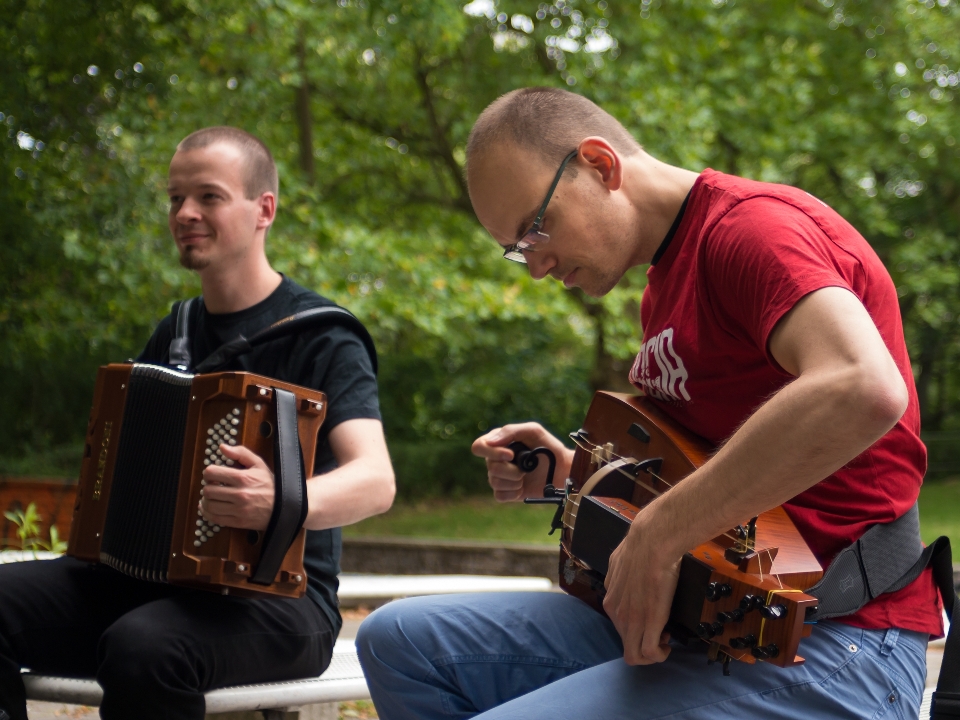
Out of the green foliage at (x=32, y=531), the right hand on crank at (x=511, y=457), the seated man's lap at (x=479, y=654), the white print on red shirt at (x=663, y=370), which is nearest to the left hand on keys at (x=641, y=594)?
the white print on red shirt at (x=663, y=370)

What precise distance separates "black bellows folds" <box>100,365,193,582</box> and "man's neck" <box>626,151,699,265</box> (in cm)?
123

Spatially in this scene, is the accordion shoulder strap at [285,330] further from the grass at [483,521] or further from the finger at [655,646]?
the grass at [483,521]

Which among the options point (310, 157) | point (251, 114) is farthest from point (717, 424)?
point (310, 157)

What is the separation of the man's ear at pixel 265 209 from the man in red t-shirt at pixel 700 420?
1.16m

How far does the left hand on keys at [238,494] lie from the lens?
89.2 inches

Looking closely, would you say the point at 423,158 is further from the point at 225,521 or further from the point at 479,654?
the point at 479,654

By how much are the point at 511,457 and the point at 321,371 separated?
642 mm

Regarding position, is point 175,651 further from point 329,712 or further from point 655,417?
point 655,417

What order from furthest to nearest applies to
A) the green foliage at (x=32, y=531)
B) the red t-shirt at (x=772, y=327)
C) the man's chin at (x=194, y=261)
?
the green foliage at (x=32, y=531) → the man's chin at (x=194, y=261) → the red t-shirt at (x=772, y=327)

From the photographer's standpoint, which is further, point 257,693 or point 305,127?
point 305,127

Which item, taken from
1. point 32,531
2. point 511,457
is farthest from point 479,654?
point 32,531

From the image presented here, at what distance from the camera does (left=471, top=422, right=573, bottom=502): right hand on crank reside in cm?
238

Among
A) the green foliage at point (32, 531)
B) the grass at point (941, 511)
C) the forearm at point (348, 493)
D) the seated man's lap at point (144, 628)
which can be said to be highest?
the forearm at point (348, 493)

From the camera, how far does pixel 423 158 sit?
1099cm
